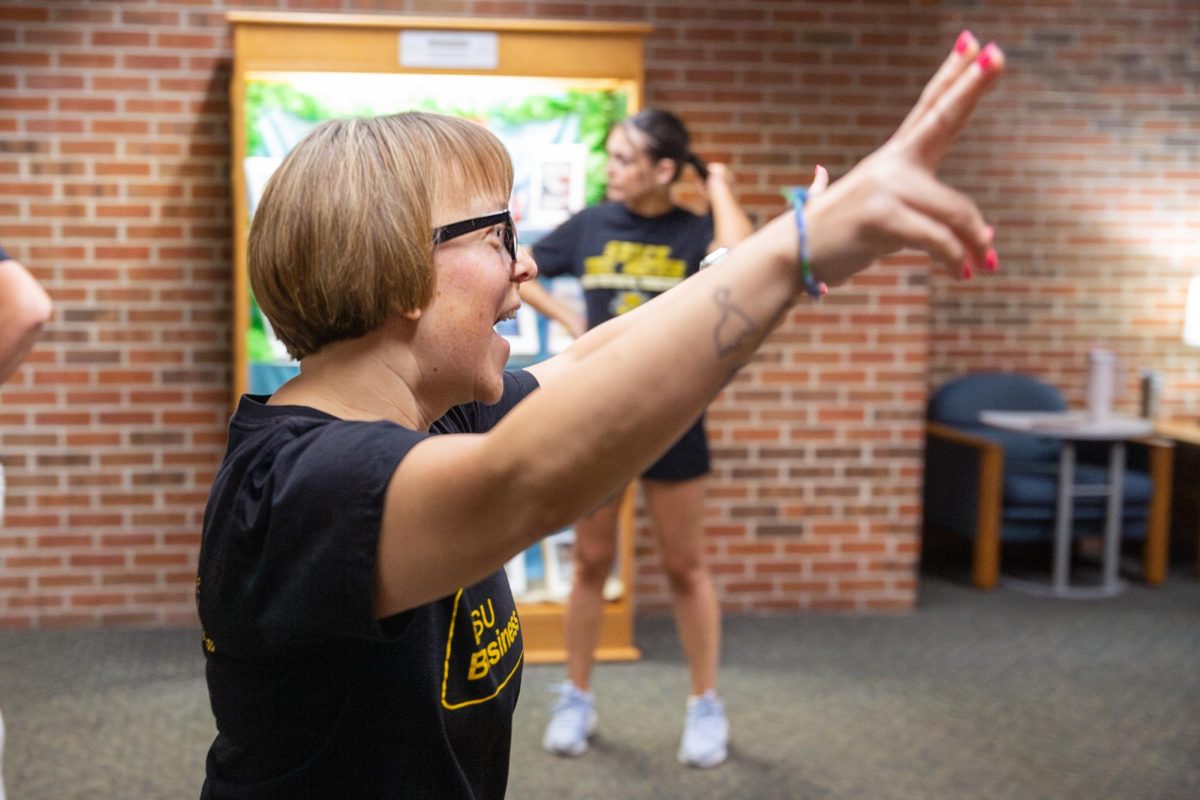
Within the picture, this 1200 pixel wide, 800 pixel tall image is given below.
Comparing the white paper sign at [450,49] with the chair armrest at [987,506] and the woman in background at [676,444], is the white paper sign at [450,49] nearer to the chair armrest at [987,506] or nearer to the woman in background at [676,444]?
the woman in background at [676,444]

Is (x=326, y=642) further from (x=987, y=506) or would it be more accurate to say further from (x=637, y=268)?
(x=987, y=506)

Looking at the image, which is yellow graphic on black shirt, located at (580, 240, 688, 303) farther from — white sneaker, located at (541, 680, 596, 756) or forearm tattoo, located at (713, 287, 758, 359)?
forearm tattoo, located at (713, 287, 758, 359)

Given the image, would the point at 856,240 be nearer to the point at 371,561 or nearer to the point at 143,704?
the point at 371,561

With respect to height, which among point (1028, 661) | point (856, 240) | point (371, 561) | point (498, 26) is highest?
point (498, 26)

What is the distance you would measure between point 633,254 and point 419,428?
2.38 meters

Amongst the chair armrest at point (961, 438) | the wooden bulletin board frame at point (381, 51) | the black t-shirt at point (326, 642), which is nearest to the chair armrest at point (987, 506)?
the chair armrest at point (961, 438)

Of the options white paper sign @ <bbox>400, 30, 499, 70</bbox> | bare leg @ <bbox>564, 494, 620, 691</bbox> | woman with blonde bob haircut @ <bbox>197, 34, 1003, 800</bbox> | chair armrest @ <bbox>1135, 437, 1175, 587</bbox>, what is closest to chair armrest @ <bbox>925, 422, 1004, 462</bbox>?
chair armrest @ <bbox>1135, 437, 1175, 587</bbox>

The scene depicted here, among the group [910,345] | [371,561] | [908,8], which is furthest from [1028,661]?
[371,561]

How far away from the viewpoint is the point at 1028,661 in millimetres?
4395

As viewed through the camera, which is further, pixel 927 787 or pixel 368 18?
pixel 368 18

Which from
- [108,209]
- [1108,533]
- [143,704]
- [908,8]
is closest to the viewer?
[143,704]

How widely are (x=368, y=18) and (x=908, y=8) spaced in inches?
82.3

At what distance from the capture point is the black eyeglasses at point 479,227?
1090mm

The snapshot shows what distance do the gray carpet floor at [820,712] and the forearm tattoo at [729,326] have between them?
2.53m
